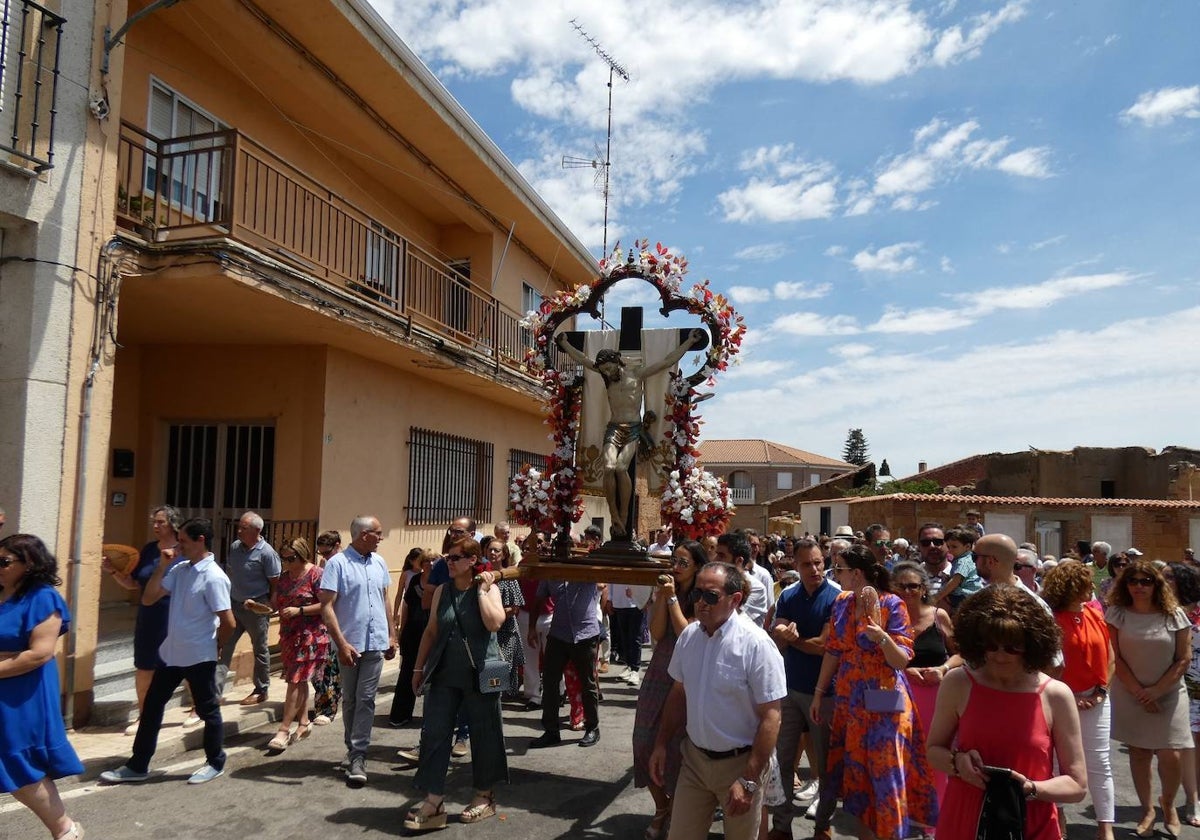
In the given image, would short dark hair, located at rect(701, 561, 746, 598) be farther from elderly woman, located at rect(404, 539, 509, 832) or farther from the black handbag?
the black handbag

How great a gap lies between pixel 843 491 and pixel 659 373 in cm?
3444

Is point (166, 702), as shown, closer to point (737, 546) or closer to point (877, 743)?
point (737, 546)

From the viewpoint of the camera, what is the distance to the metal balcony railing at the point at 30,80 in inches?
265

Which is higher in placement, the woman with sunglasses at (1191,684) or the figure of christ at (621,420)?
the figure of christ at (621,420)

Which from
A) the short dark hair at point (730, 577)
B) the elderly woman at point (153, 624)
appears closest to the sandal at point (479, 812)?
the short dark hair at point (730, 577)

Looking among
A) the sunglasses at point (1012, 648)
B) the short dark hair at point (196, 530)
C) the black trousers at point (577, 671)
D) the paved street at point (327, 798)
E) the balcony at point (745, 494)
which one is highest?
the balcony at point (745, 494)

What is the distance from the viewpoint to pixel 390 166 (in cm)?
1327

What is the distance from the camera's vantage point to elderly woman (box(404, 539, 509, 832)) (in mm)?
5328

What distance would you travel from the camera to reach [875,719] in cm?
472

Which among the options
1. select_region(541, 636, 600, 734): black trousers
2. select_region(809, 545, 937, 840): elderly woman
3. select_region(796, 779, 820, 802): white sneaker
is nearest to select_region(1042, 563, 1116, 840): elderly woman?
select_region(809, 545, 937, 840): elderly woman

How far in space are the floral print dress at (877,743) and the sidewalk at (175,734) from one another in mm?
4599

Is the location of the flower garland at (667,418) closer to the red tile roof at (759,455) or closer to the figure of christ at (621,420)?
the figure of christ at (621,420)

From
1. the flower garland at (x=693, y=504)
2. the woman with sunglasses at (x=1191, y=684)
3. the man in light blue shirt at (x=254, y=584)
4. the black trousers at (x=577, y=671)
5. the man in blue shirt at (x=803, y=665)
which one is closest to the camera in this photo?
the man in blue shirt at (x=803, y=665)

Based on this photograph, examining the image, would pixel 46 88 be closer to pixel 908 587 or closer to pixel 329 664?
pixel 329 664
